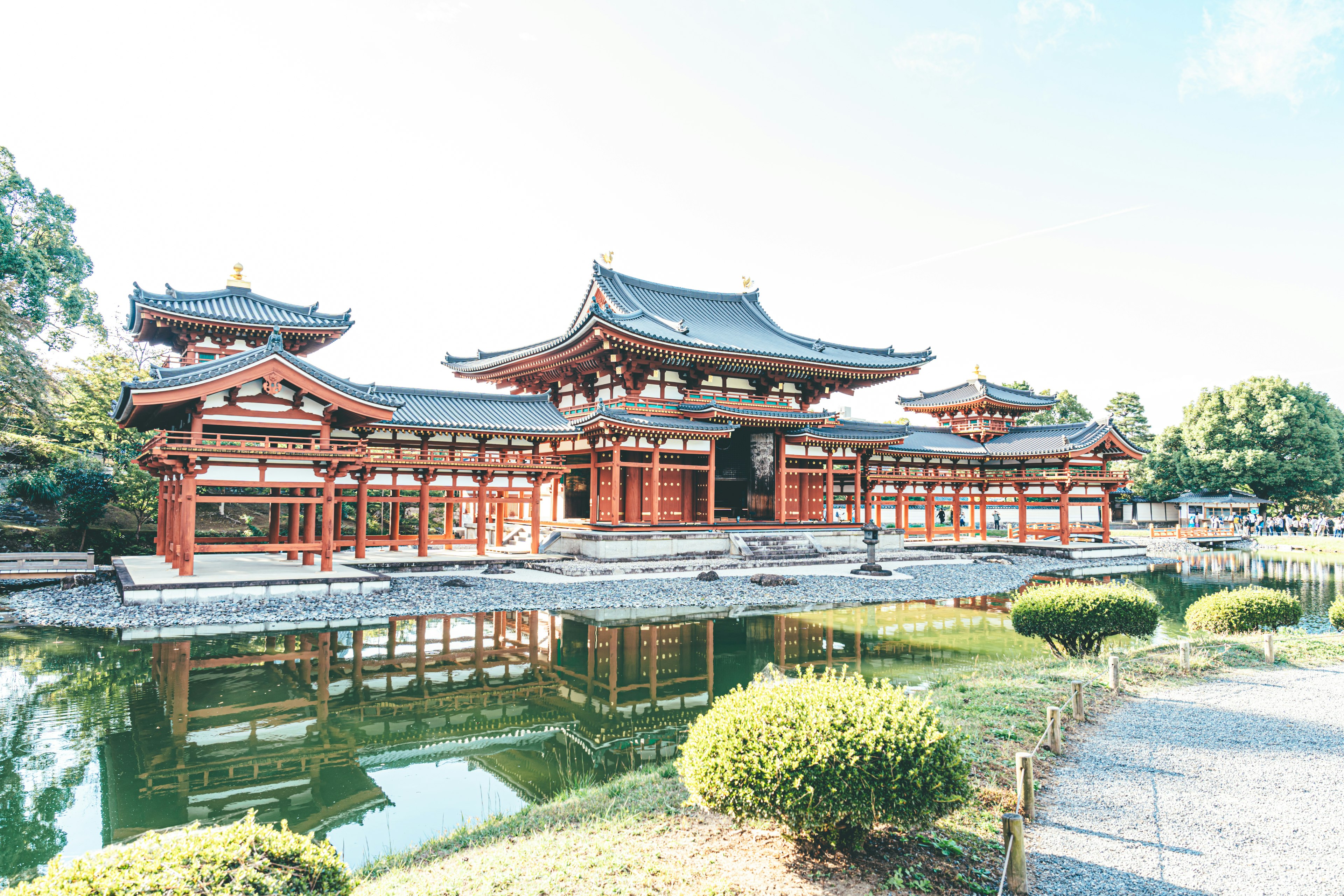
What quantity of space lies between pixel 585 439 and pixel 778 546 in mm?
8281

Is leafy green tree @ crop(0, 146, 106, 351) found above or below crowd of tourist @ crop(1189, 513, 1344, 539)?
above

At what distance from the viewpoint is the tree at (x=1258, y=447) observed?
4800 centimetres

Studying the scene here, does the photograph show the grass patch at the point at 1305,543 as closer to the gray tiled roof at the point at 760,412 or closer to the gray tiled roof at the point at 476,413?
the gray tiled roof at the point at 760,412

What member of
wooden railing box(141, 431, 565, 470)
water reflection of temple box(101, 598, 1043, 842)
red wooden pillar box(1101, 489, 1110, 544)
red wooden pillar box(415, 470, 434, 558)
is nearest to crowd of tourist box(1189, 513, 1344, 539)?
red wooden pillar box(1101, 489, 1110, 544)

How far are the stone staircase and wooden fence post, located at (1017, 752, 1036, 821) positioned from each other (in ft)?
64.3

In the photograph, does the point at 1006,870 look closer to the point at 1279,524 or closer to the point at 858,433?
the point at 858,433

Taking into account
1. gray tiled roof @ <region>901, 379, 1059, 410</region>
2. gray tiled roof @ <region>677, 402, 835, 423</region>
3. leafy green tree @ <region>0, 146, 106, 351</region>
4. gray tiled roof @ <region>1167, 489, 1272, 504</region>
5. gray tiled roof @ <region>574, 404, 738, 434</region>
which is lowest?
gray tiled roof @ <region>1167, 489, 1272, 504</region>

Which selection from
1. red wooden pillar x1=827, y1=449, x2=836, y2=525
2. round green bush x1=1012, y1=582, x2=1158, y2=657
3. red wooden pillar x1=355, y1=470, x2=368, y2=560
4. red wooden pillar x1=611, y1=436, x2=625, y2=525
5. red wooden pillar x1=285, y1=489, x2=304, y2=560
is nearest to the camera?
round green bush x1=1012, y1=582, x2=1158, y2=657

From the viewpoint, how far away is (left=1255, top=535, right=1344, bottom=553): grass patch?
3700 cm

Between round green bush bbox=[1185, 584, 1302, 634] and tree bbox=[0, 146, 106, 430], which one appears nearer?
round green bush bbox=[1185, 584, 1302, 634]

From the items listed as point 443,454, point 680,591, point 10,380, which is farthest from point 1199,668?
point 10,380

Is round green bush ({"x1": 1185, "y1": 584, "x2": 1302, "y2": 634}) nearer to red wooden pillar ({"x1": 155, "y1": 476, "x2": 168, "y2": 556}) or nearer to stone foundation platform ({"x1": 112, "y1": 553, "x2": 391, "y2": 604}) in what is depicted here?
stone foundation platform ({"x1": 112, "y1": 553, "x2": 391, "y2": 604})

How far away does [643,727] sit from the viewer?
344 inches

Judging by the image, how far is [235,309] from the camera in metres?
23.9
